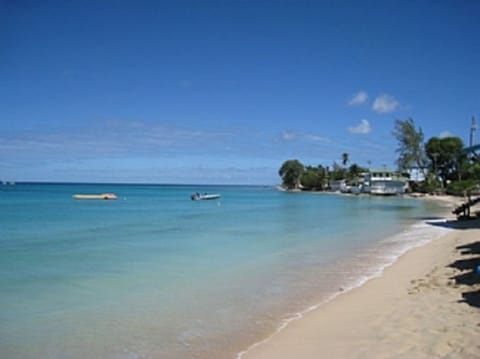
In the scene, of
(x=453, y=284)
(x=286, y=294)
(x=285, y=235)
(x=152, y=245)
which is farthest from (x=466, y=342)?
(x=285, y=235)

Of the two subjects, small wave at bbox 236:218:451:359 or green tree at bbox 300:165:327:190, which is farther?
green tree at bbox 300:165:327:190

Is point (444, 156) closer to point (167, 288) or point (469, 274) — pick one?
point (469, 274)

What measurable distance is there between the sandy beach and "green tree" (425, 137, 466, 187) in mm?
84602

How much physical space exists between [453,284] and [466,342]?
12.0ft

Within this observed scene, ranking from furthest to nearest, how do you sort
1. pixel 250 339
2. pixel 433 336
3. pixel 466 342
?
pixel 250 339, pixel 433 336, pixel 466 342

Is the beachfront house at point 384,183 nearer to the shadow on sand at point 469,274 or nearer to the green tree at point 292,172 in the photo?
the green tree at point 292,172

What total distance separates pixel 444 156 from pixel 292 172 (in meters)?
58.4

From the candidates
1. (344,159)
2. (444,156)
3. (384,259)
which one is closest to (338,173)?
(344,159)

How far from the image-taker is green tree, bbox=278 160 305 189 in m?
141

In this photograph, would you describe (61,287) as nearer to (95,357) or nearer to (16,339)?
(16,339)

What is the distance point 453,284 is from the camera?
8.66m

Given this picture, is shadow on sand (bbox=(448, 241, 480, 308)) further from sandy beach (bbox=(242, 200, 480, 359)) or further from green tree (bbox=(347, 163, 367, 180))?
green tree (bbox=(347, 163, 367, 180))

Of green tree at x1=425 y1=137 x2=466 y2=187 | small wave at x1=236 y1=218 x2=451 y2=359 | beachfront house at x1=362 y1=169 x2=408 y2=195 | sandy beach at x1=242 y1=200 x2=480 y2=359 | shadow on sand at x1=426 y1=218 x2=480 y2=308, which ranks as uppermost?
green tree at x1=425 y1=137 x2=466 y2=187

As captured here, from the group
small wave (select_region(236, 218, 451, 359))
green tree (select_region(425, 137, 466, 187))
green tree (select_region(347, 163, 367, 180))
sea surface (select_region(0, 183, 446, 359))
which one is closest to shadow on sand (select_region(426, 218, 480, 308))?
A: small wave (select_region(236, 218, 451, 359))
